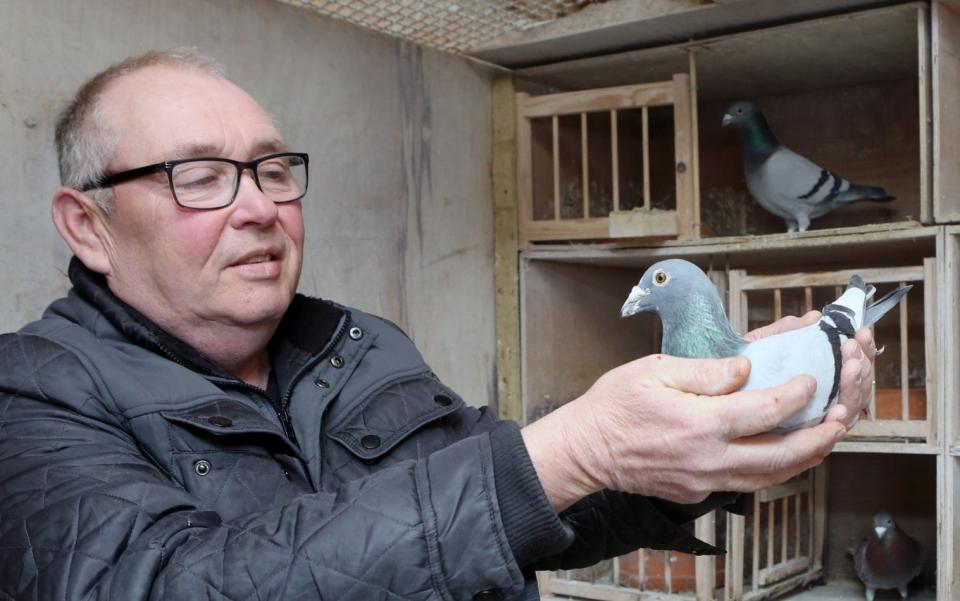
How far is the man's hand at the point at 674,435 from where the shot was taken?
785mm

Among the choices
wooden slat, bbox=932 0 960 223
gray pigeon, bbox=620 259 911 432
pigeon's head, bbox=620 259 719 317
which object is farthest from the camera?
wooden slat, bbox=932 0 960 223

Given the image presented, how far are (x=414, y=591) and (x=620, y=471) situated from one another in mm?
196

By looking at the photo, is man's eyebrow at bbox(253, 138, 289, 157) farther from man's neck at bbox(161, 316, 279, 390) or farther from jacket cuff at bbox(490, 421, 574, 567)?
jacket cuff at bbox(490, 421, 574, 567)

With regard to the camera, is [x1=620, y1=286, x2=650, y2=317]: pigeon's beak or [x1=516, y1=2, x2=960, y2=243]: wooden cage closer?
[x1=620, y1=286, x2=650, y2=317]: pigeon's beak

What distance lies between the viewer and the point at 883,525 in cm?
221

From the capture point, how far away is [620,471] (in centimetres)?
82

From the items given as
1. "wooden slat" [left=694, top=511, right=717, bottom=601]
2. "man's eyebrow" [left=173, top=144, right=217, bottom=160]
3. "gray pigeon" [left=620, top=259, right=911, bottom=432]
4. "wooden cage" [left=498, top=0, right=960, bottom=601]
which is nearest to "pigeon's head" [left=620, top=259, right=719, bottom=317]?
"gray pigeon" [left=620, top=259, right=911, bottom=432]

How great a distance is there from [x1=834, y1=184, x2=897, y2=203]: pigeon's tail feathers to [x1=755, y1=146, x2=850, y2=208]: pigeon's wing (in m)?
0.01

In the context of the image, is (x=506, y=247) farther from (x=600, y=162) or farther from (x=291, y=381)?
(x=291, y=381)

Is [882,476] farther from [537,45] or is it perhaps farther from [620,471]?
[620,471]

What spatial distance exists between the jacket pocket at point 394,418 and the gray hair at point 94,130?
368 millimetres

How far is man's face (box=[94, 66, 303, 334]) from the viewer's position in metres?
1.08

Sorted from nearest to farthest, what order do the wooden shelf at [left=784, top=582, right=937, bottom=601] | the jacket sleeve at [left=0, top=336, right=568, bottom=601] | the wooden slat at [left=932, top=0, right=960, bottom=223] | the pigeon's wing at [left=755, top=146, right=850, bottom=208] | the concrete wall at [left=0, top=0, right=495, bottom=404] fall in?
the jacket sleeve at [left=0, top=336, right=568, bottom=601] → the concrete wall at [left=0, top=0, right=495, bottom=404] → the wooden slat at [left=932, top=0, right=960, bottom=223] → the pigeon's wing at [left=755, top=146, right=850, bottom=208] → the wooden shelf at [left=784, top=582, right=937, bottom=601]

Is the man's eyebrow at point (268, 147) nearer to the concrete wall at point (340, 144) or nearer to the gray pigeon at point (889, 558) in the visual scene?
the concrete wall at point (340, 144)
